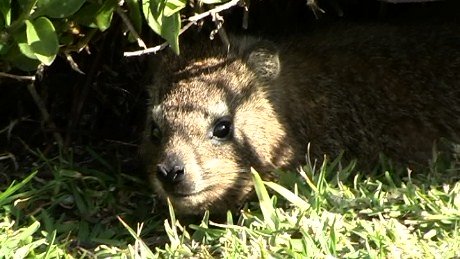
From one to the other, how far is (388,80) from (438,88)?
0.26m

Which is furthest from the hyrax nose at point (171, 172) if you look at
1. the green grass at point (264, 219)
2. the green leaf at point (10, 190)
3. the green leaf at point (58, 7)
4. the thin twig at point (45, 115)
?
the thin twig at point (45, 115)

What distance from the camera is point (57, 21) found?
414 cm

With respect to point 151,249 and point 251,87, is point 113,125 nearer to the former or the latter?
point 251,87

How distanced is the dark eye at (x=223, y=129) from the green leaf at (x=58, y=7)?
3.01 ft

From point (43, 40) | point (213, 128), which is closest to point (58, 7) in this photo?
point (43, 40)

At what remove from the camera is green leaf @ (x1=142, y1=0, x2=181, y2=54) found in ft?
12.9

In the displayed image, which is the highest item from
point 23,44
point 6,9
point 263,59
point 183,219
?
point 6,9

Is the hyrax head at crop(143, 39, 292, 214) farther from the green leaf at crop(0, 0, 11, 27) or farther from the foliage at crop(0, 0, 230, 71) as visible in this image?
the green leaf at crop(0, 0, 11, 27)

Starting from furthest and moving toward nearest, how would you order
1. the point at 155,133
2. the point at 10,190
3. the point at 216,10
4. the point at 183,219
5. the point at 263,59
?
1. the point at 263,59
2. the point at 155,133
3. the point at 183,219
4. the point at 10,190
5. the point at 216,10

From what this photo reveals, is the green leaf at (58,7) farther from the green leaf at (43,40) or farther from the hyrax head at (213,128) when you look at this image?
the hyrax head at (213,128)

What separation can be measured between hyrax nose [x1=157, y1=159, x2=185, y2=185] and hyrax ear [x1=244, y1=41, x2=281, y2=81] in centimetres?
85

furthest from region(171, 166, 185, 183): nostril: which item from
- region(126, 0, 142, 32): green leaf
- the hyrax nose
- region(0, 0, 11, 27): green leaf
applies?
region(0, 0, 11, 27): green leaf

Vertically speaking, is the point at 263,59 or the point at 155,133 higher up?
the point at 263,59

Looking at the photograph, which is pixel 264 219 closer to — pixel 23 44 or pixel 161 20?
pixel 161 20
